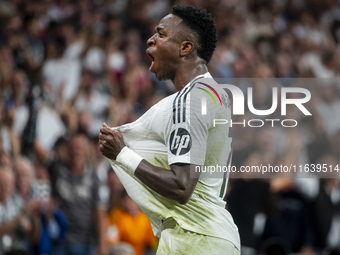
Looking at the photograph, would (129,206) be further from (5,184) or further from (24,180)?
(5,184)

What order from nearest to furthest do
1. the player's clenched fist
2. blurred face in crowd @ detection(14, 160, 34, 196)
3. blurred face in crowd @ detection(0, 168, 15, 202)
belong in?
the player's clenched fist
blurred face in crowd @ detection(0, 168, 15, 202)
blurred face in crowd @ detection(14, 160, 34, 196)

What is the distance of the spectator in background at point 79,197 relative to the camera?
17.1 feet

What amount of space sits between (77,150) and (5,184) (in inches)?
33.8

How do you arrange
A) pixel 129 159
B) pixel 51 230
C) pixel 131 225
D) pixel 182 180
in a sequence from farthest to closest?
pixel 131 225 < pixel 51 230 < pixel 129 159 < pixel 182 180

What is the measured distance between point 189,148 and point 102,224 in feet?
10.9

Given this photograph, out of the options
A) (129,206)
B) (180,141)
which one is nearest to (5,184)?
(129,206)

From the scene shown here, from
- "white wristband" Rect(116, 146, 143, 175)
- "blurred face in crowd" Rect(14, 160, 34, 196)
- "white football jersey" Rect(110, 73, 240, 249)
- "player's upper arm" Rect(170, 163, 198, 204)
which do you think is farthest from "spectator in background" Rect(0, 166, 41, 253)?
"player's upper arm" Rect(170, 163, 198, 204)

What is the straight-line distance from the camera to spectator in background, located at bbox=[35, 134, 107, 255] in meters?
5.22

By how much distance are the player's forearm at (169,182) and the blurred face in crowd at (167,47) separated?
0.58m

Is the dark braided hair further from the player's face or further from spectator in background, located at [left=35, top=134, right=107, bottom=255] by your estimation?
spectator in background, located at [left=35, top=134, right=107, bottom=255]

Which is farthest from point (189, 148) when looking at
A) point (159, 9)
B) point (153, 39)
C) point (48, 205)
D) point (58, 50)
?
point (159, 9)

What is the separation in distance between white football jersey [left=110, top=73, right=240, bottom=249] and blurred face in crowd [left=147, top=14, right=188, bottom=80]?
0.17 m

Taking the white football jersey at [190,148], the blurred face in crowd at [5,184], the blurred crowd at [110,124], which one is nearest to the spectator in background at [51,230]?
the blurred crowd at [110,124]

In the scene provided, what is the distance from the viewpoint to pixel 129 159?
232cm
